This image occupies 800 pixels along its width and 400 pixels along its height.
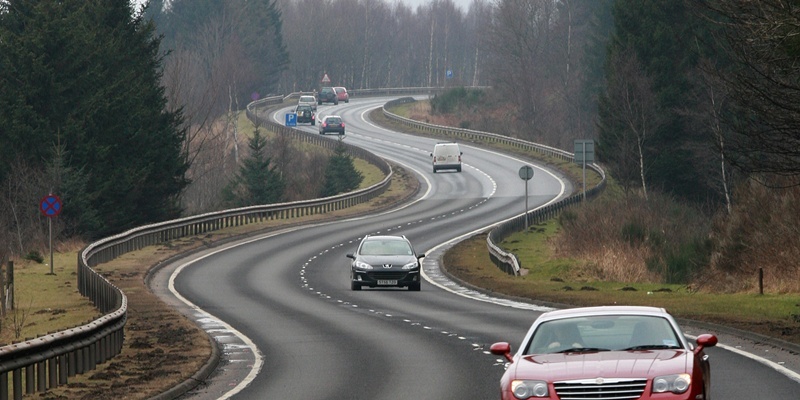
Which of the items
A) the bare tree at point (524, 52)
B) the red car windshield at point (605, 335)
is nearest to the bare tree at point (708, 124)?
the red car windshield at point (605, 335)

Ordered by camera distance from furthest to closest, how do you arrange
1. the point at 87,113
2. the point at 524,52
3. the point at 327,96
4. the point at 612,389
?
the point at 327,96, the point at 524,52, the point at 87,113, the point at 612,389

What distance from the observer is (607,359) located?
12.7 m

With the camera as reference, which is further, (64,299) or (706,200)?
(706,200)

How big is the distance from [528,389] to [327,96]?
→ 136 m

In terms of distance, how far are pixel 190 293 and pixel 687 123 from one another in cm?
4019

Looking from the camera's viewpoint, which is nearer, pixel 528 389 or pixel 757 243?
pixel 528 389

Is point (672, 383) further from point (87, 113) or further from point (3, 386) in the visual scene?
point (87, 113)

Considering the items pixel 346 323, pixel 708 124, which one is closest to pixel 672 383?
pixel 346 323

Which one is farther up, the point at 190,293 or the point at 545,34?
the point at 545,34

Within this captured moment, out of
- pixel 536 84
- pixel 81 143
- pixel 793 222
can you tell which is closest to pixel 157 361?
pixel 793 222

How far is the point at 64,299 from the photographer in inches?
1357

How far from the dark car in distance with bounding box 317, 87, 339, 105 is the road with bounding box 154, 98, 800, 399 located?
265 ft

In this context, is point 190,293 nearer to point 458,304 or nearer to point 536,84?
point 458,304

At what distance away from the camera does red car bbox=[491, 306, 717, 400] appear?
12.2 metres
